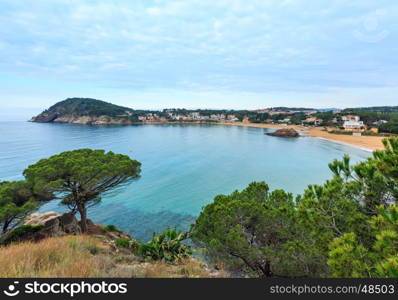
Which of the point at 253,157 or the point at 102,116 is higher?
the point at 102,116

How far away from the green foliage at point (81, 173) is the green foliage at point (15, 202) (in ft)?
1.62

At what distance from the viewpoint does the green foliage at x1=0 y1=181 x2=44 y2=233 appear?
802 centimetres

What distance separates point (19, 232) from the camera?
9.33 meters

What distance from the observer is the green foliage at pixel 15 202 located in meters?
8.02

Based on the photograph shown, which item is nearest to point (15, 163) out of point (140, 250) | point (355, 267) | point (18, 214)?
point (18, 214)

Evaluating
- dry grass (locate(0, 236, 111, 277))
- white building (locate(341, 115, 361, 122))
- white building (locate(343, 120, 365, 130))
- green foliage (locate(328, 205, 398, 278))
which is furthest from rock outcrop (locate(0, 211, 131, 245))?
white building (locate(341, 115, 361, 122))

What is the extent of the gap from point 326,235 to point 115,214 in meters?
16.7

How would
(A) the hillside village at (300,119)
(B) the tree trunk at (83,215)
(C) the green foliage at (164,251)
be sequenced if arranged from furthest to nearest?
(A) the hillside village at (300,119) → (B) the tree trunk at (83,215) → (C) the green foliage at (164,251)

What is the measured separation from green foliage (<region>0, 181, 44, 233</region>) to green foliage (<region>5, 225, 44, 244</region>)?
336mm

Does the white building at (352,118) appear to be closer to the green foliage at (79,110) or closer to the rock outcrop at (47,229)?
the rock outcrop at (47,229)

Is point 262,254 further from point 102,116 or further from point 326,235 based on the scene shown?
point 102,116

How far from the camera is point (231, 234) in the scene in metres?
5.75

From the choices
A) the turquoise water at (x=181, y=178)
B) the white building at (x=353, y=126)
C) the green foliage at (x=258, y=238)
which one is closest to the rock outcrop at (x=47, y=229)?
the turquoise water at (x=181, y=178)

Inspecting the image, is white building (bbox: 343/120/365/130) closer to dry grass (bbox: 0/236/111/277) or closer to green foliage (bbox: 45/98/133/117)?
dry grass (bbox: 0/236/111/277)
